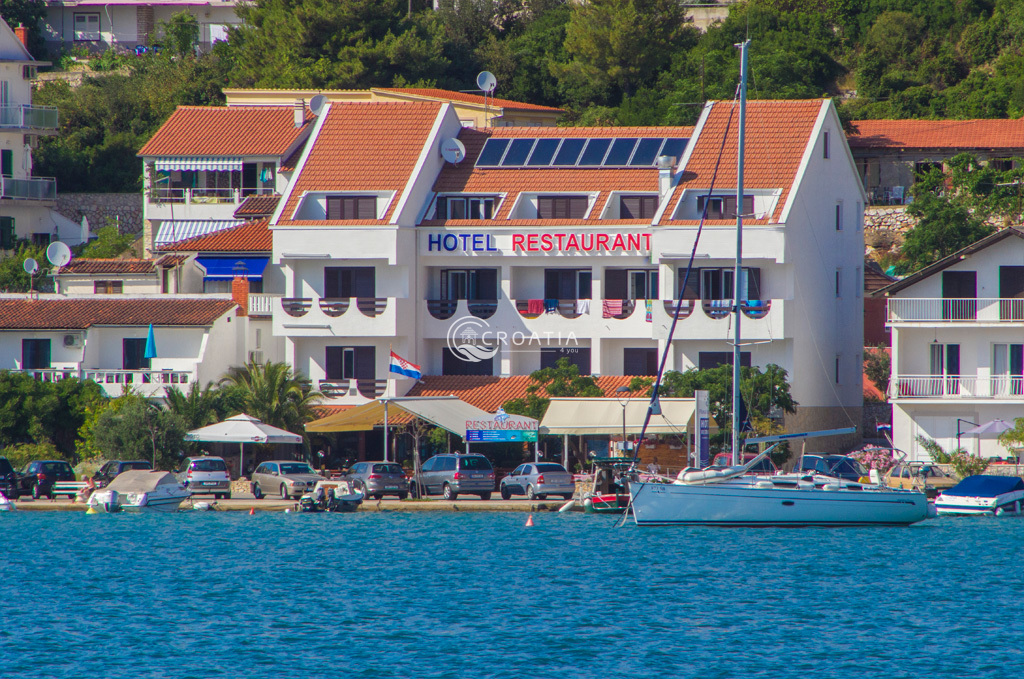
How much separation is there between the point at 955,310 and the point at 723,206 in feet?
29.5

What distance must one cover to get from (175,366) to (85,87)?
31.6 m

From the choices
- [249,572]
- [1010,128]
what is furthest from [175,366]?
[1010,128]

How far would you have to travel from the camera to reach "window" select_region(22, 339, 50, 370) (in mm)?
62156

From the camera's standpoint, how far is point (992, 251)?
5772 centimetres

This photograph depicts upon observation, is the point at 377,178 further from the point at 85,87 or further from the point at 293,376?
the point at 85,87

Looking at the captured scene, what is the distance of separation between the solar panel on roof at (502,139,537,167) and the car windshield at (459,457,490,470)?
15.6 m

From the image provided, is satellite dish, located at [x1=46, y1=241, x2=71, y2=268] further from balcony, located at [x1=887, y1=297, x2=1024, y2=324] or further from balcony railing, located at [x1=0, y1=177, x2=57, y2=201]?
balcony, located at [x1=887, y1=297, x2=1024, y2=324]

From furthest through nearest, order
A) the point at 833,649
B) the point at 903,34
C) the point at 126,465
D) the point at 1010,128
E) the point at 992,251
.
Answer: the point at 903,34 < the point at 1010,128 < the point at 992,251 < the point at 126,465 < the point at 833,649

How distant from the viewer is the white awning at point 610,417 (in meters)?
53.8

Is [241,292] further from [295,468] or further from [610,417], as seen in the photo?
[610,417]

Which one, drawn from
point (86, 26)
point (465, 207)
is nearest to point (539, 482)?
point (465, 207)

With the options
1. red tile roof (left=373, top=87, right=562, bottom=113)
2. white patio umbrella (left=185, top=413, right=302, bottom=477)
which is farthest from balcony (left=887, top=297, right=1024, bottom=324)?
red tile roof (left=373, top=87, right=562, bottom=113)

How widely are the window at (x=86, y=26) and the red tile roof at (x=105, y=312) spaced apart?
3885 cm

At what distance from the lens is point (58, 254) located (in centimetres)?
6700
